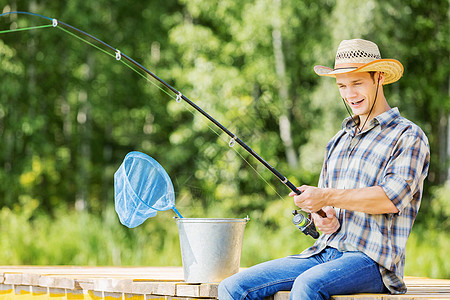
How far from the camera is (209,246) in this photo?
2.96 m

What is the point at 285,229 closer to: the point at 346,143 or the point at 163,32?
the point at 163,32

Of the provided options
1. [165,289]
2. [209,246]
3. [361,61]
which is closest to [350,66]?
[361,61]

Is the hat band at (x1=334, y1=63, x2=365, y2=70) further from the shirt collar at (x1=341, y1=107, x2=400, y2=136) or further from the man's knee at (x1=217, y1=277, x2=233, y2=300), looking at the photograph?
the man's knee at (x1=217, y1=277, x2=233, y2=300)

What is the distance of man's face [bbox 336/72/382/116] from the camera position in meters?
2.66

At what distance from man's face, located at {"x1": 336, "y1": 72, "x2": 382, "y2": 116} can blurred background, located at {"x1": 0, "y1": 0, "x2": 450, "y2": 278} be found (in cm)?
569

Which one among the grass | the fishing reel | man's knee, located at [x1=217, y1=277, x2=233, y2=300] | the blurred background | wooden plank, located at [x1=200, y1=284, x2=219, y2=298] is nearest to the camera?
man's knee, located at [x1=217, y1=277, x2=233, y2=300]

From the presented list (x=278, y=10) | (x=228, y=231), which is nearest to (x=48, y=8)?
(x=278, y=10)

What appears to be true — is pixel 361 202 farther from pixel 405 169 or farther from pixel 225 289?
pixel 225 289

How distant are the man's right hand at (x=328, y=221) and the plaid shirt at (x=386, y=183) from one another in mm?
25

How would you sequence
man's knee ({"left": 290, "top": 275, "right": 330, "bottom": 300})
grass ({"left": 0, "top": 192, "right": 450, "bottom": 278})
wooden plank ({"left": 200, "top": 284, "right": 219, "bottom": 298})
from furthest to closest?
grass ({"left": 0, "top": 192, "right": 450, "bottom": 278}) < wooden plank ({"left": 200, "top": 284, "right": 219, "bottom": 298}) < man's knee ({"left": 290, "top": 275, "right": 330, "bottom": 300})

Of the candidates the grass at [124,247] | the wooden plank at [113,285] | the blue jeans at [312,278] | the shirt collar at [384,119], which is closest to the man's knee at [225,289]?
the blue jeans at [312,278]

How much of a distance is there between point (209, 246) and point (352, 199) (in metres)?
0.72

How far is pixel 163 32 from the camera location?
13.7 m

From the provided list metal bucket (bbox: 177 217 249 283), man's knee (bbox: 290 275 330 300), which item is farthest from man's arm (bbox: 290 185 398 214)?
metal bucket (bbox: 177 217 249 283)
